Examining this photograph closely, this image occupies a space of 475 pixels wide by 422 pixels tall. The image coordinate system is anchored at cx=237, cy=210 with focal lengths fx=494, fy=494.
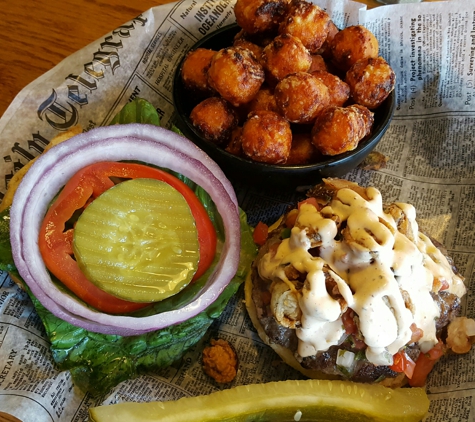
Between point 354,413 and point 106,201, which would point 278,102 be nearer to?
point 106,201

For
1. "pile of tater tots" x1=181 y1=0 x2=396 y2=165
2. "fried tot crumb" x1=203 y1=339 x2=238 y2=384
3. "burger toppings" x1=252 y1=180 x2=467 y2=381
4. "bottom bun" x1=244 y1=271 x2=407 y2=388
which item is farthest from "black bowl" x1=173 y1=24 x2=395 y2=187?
"fried tot crumb" x1=203 y1=339 x2=238 y2=384

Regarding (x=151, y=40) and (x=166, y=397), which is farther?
(x=151, y=40)

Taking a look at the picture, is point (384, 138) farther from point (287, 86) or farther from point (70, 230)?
point (70, 230)

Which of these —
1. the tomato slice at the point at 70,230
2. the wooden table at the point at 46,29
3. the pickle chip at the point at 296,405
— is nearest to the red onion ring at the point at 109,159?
the tomato slice at the point at 70,230

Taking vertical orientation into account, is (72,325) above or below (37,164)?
below

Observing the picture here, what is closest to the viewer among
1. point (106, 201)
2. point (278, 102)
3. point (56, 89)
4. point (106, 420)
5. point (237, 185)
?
point (106, 420)

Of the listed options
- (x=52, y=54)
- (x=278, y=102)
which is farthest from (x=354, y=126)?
(x=52, y=54)

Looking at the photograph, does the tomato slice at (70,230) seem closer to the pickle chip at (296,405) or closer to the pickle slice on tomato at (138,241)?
the pickle slice on tomato at (138,241)
